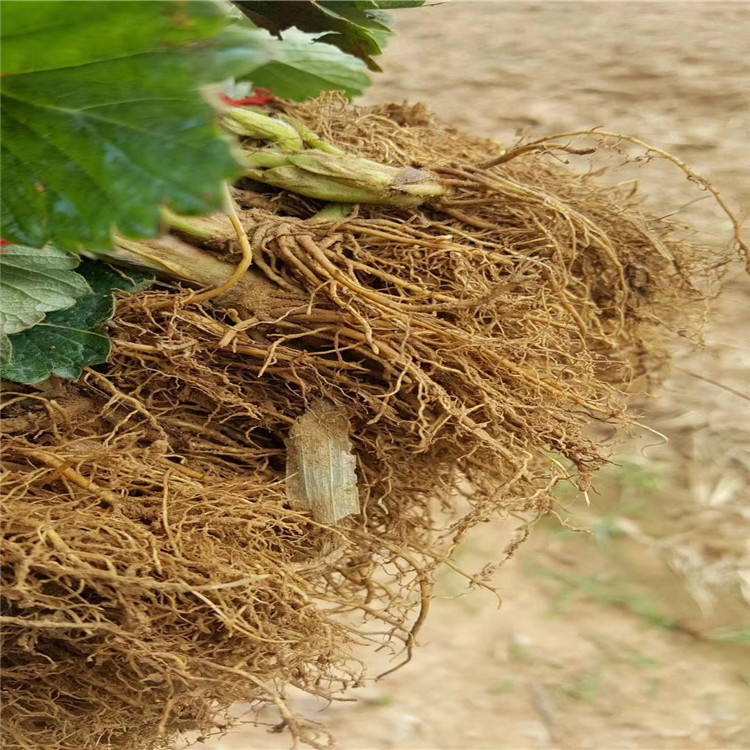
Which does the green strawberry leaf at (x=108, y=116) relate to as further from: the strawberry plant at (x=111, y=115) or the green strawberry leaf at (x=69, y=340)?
the green strawberry leaf at (x=69, y=340)

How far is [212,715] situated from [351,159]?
41 cm

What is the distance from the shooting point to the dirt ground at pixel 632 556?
96 centimetres

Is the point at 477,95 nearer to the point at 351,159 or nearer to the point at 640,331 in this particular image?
the point at 640,331

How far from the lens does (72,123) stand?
33cm

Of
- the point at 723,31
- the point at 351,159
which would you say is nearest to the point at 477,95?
the point at 723,31

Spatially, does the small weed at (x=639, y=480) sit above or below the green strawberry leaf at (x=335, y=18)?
below

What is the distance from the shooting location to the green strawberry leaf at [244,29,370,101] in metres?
0.58

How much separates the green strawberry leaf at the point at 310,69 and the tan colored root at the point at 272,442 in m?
0.05

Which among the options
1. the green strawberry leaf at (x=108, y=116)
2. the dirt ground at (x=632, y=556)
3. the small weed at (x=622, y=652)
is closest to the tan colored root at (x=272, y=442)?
the green strawberry leaf at (x=108, y=116)

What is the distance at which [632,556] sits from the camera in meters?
1.07

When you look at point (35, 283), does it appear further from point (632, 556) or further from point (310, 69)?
point (632, 556)

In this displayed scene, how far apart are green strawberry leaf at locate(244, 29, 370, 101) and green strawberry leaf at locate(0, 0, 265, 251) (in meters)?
0.26

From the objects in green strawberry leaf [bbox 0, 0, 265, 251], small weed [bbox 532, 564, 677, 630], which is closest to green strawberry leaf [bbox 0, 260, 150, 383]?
green strawberry leaf [bbox 0, 0, 265, 251]

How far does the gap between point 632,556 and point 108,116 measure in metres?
0.94
